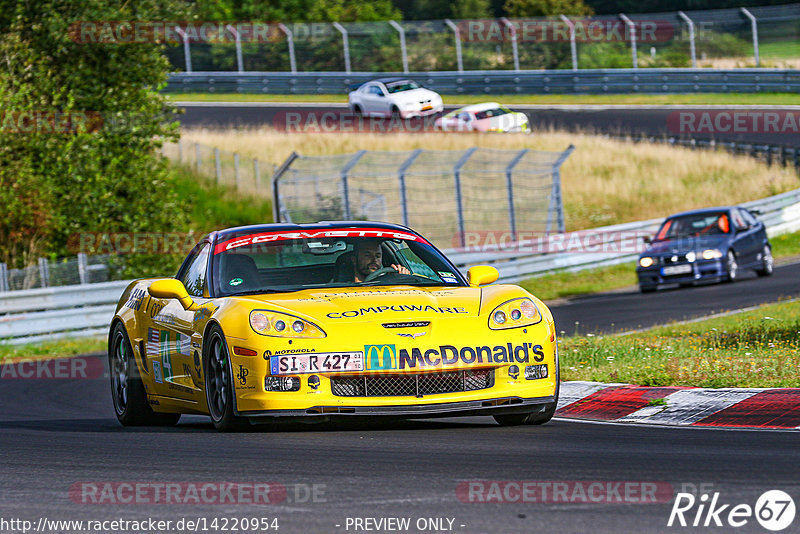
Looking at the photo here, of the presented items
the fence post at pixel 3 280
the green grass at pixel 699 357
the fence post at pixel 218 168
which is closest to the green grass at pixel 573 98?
the fence post at pixel 218 168

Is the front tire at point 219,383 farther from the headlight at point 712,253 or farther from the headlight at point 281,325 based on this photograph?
the headlight at point 712,253

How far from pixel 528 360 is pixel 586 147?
108ft

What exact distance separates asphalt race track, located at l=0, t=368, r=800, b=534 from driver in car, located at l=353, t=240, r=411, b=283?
1078 mm

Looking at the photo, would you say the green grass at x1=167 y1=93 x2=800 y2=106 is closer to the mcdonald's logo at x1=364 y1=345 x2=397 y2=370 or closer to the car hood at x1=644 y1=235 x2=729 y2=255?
the car hood at x1=644 y1=235 x2=729 y2=255

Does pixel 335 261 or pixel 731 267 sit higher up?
pixel 335 261

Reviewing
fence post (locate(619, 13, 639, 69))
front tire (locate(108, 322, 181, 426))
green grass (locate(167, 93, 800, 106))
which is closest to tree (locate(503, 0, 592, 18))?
green grass (locate(167, 93, 800, 106))

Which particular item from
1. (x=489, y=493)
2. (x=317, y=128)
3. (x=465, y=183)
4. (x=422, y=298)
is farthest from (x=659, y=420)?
(x=317, y=128)

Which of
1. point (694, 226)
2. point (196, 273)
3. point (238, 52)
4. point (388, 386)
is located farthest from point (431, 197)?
point (388, 386)

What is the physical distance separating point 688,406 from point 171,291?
10.9 ft

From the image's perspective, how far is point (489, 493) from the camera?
5.48 meters

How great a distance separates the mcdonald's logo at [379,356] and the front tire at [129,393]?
2579 mm

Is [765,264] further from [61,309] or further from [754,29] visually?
[754,29]

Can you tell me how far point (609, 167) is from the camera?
38.9 metres

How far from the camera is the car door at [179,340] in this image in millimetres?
8445
